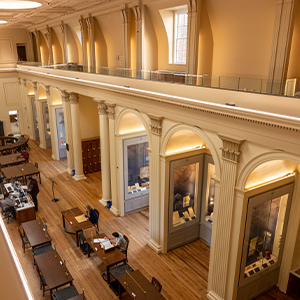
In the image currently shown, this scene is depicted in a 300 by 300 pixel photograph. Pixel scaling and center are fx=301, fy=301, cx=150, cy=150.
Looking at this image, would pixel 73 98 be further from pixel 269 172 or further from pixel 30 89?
pixel 269 172

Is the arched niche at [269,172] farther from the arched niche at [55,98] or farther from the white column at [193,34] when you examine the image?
the arched niche at [55,98]

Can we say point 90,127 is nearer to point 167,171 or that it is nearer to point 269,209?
point 167,171

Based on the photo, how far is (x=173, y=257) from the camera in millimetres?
9492

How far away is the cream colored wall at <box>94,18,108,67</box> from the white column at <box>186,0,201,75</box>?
695cm

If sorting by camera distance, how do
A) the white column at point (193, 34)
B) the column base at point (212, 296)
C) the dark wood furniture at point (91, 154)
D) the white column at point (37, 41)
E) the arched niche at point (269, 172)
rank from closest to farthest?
the arched niche at point (269, 172), the column base at point (212, 296), the white column at point (193, 34), the dark wood furniture at point (91, 154), the white column at point (37, 41)

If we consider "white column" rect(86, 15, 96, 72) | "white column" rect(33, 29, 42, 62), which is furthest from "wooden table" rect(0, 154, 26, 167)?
"white column" rect(33, 29, 42, 62)

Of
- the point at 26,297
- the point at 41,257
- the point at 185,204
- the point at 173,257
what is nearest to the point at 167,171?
the point at 185,204

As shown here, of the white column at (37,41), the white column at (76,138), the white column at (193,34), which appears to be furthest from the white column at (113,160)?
the white column at (37,41)

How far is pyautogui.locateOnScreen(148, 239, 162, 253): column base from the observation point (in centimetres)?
967

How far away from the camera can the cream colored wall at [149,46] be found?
11.1m

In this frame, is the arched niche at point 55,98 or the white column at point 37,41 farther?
the white column at point 37,41

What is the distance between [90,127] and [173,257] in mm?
8785

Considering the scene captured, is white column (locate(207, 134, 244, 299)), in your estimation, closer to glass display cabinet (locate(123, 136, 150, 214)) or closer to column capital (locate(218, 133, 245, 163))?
column capital (locate(218, 133, 245, 163))

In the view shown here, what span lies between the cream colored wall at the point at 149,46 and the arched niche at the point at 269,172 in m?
6.50
